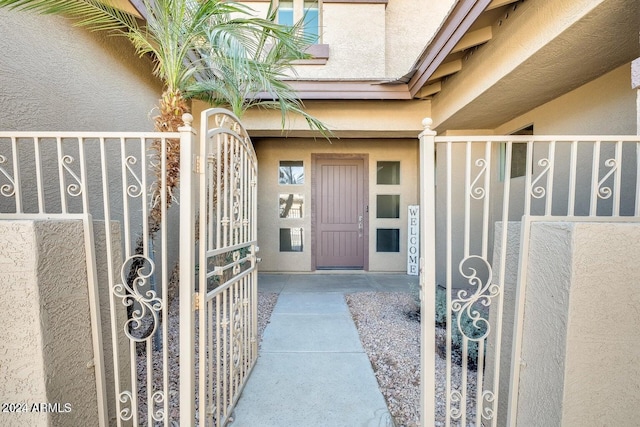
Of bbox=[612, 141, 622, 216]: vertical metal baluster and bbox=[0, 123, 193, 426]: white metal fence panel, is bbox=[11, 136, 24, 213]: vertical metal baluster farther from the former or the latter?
bbox=[612, 141, 622, 216]: vertical metal baluster

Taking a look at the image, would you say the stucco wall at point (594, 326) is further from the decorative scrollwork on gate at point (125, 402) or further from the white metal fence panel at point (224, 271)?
the decorative scrollwork on gate at point (125, 402)

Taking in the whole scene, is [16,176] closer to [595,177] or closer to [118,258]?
[118,258]

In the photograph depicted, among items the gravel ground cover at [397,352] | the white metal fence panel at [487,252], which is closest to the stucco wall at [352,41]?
the white metal fence panel at [487,252]

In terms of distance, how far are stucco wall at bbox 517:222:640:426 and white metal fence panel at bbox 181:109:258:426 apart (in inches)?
67.9

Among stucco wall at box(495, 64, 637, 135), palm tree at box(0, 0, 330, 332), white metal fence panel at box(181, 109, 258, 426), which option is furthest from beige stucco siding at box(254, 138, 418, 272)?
white metal fence panel at box(181, 109, 258, 426)

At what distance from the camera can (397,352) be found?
103 inches

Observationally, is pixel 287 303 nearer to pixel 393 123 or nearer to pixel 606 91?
pixel 393 123

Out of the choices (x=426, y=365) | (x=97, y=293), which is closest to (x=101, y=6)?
(x=97, y=293)

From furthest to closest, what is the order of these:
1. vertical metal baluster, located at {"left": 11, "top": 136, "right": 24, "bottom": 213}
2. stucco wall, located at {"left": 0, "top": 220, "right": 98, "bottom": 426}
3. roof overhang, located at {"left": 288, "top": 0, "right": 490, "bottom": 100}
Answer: roof overhang, located at {"left": 288, "top": 0, "right": 490, "bottom": 100}
vertical metal baluster, located at {"left": 11, "top": 136, "right": 24, "bottom": 213}
stucco wall, located at {"left": 0, "top": 220, "right": 98, "bottom": 426}

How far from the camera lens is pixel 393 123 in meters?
4.20

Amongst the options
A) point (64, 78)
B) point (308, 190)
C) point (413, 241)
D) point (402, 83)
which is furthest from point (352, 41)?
point (64, 78)

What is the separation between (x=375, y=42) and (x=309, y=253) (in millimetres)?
3909

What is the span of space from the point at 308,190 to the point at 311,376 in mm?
3759

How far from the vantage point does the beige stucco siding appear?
18.2ft
